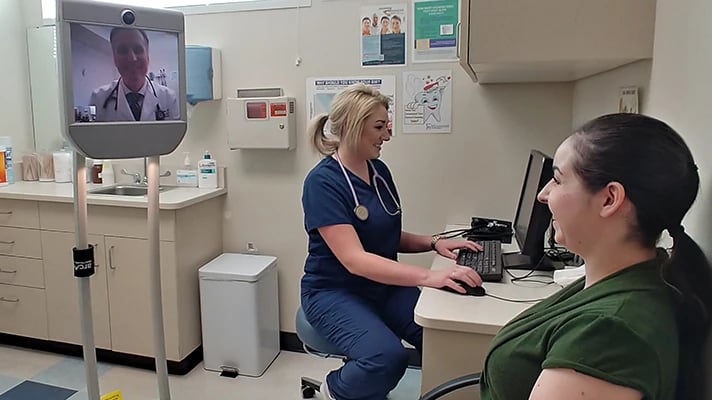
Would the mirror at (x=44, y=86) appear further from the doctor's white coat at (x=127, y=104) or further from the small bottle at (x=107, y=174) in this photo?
the doctor's white coat at (x=127, y=104)

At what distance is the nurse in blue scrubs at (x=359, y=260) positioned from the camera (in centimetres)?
175

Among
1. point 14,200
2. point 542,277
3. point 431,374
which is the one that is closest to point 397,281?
point 431,374

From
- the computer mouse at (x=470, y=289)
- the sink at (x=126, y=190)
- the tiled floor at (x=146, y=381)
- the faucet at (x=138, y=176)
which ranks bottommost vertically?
the tiled floor at (x=146, y=381)

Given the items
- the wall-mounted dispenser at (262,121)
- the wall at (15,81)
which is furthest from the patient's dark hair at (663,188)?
the wall at (15,81)

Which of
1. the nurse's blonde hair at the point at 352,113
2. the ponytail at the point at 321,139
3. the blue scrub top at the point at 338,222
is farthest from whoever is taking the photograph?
the ponytail at the point at 321,139

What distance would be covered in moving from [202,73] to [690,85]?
232 cm

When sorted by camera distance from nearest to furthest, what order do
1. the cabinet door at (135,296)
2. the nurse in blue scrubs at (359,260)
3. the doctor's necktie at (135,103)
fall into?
the doctor's necktie at (135,103) < the nurse in blue scrubs at (359,260) < the cabinet door at (135,296)

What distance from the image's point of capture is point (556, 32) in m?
1.56

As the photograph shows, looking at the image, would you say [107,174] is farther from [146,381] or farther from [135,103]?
[135,103]

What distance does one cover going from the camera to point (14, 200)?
9.66 ft

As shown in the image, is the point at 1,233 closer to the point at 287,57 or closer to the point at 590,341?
the point at 287,57

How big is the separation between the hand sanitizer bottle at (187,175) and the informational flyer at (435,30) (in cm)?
139

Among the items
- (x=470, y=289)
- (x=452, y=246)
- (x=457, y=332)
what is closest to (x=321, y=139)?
(x=452, y=246)

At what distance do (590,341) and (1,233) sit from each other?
10.4 ft
